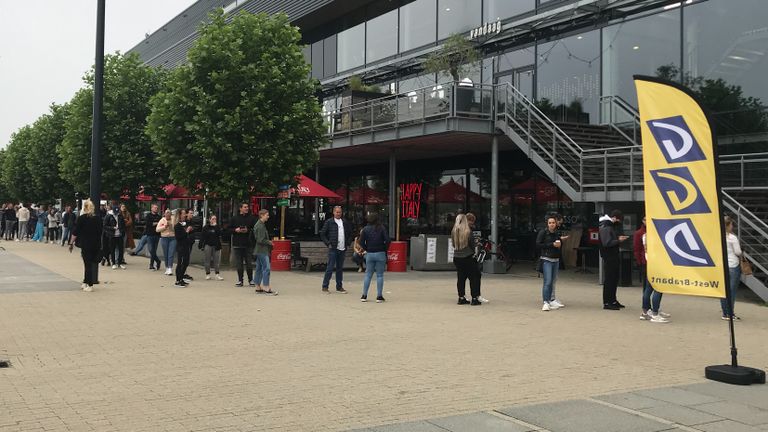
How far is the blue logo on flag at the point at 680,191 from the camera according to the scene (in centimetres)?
695

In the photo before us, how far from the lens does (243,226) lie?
14797 mm

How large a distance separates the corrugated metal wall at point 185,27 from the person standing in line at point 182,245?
51.1 feet

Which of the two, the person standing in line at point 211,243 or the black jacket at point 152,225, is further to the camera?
the black jacket at point 152,225

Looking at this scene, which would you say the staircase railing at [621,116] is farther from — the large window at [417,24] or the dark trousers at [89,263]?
the dark trousers at [89,263]

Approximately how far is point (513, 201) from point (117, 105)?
563 inches

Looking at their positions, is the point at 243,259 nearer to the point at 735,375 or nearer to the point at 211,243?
the point at 211,243

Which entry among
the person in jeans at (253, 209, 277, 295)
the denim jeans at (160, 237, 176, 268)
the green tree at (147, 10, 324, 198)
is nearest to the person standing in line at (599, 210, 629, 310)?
the person in jeans at (253, 209, 277, 295)

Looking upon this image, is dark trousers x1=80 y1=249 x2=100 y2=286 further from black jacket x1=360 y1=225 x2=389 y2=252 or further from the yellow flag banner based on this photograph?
the yellow flag banner

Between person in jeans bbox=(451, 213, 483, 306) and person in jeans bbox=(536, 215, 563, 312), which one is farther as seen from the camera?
person in jeans bbox=(451, 213, 483, 306)

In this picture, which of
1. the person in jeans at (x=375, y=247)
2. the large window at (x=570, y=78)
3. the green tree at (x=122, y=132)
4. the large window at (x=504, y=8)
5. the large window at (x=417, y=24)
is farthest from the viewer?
the large window at (x=417, y=24)

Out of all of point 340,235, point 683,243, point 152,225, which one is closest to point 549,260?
point 340,235

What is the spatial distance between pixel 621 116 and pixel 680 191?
1334 centimetres

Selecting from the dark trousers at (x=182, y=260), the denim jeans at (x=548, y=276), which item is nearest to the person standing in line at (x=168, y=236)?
the dark trousers at (x=182, y=260)

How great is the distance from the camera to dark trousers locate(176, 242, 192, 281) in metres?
14.7
